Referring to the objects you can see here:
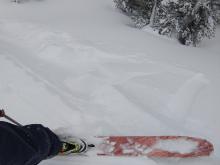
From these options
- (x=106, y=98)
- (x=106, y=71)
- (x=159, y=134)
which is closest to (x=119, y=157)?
(x=159, y=134)

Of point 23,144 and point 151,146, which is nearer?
point 23,144

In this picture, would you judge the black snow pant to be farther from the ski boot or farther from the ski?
the ski

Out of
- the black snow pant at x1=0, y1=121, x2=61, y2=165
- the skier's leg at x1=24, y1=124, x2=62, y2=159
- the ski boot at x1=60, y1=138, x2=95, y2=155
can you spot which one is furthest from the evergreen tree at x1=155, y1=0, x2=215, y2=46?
the black snow pant at x1=0, y1=121, x2=61, y2=165

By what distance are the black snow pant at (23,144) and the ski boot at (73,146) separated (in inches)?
16.2

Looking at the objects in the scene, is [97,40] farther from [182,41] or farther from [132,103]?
[182,41]

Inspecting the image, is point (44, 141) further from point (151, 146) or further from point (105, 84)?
point (105, 84)

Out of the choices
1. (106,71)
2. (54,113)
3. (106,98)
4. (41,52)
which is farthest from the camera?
(41,52)

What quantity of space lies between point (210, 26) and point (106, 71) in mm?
6739

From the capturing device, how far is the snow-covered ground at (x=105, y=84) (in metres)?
5.20

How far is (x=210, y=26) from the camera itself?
12.4 meters

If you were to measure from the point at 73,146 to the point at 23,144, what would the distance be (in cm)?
98

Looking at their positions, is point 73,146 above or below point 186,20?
below

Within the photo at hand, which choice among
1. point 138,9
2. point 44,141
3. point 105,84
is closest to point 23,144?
point 44,141

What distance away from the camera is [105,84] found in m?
6.35
